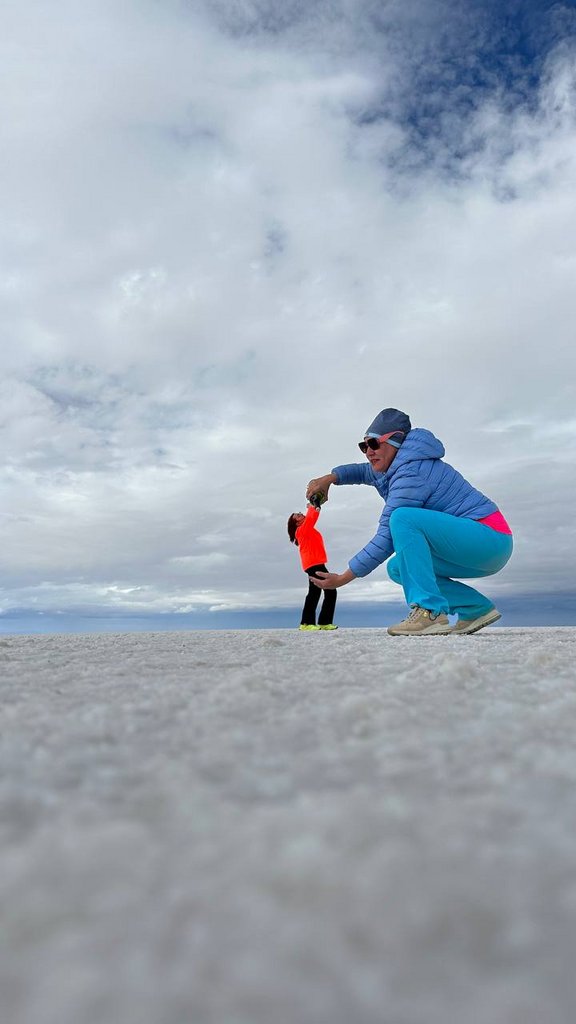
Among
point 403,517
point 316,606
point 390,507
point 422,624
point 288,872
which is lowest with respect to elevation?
point 288,872

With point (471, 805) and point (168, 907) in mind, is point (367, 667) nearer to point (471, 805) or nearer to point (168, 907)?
point (471, 805)

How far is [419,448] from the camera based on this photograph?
4.07 meters

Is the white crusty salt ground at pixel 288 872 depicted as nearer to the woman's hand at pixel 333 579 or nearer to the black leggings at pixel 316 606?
the woman's hand at pixel 333 579

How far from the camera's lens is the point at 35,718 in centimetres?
106

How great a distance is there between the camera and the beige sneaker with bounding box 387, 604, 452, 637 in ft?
12.3

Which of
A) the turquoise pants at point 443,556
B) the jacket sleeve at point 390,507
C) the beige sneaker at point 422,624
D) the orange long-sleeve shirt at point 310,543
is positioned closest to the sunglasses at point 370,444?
the jacket sleeve at point 390,507

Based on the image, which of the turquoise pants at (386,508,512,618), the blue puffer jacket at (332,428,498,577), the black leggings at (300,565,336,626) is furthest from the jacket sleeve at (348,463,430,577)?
the black leggings at (300,565,336,626)

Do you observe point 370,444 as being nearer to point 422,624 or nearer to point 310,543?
point 422,624

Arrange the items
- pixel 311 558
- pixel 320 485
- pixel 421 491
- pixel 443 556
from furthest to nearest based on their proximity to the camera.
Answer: pixel 311 558
pixel 320 485
pixel 443 556
pixel 421 491

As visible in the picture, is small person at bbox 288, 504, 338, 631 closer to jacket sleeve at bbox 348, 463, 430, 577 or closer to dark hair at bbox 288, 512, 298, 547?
dark hair at bbox 288, 512, 298, 547

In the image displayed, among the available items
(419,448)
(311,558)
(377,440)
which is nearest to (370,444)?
(377,440)

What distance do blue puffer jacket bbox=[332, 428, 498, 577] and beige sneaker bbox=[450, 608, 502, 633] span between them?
0.65 m

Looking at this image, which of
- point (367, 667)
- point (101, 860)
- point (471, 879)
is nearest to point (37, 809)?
point (101, 860)

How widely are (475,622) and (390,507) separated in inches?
37.0
